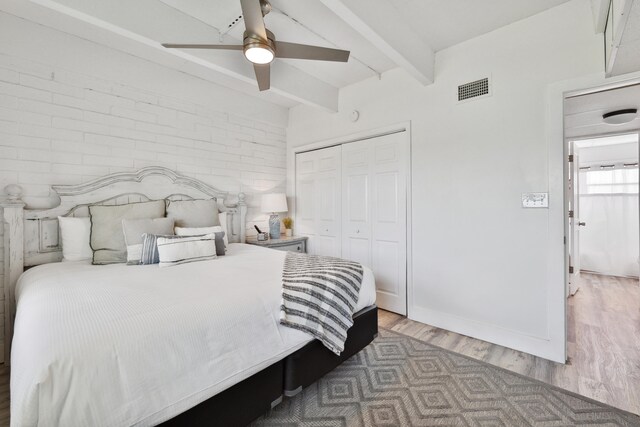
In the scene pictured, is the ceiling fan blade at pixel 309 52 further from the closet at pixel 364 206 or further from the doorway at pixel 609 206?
the doorway at pixel 609 206

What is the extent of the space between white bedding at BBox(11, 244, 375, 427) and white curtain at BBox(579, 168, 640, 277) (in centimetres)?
578

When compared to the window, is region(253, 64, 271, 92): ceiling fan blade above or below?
above

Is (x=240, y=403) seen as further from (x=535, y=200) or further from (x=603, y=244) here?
(x=603, y=244)

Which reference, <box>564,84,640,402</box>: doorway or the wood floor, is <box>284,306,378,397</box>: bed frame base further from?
<box>564,84,640,402</box>: doorway

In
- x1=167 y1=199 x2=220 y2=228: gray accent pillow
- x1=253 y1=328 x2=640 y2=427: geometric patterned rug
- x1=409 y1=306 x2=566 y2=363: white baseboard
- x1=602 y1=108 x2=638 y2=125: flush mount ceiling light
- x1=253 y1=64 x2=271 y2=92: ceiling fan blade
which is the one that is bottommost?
x1=253 y1=328 x2=640 y2=427: geometric patterned rug

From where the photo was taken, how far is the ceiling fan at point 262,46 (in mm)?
1719

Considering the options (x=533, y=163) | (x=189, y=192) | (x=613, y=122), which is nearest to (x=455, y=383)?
(x=533, y=163)

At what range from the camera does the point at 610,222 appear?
4.88 metres

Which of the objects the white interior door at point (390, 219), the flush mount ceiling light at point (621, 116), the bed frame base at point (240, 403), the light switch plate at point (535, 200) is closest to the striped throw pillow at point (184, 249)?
the bed frame base at point (240, 403)

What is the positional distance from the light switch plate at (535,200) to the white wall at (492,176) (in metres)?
0.04

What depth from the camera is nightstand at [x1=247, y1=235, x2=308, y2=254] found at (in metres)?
3.48

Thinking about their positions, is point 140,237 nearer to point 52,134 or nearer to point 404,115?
point 52,134

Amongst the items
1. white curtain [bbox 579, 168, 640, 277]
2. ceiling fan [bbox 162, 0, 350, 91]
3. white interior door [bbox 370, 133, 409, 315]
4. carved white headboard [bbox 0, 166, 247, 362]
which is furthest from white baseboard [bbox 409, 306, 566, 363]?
white curtain [bbox 579, 168, 640, 277]

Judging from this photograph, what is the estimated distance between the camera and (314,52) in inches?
Answer: 80.6
